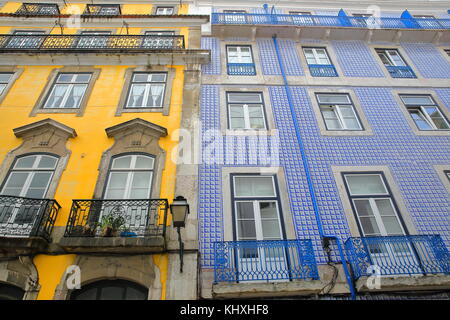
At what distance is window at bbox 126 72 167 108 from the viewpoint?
7898mm

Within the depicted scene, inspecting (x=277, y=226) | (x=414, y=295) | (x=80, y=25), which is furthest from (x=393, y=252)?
(x=80, y=25)

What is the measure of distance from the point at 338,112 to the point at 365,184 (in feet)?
7.54

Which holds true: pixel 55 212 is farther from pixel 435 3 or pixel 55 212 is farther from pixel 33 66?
pixel 435 3

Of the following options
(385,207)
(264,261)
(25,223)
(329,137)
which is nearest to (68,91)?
(25,223)

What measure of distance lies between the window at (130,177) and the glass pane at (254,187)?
1980 mm

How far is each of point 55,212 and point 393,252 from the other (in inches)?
257

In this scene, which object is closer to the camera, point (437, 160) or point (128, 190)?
point (128, 190)

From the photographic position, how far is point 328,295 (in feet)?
16.3

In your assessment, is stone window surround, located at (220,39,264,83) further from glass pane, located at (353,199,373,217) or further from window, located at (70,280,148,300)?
window, located at (70,280,148,300)

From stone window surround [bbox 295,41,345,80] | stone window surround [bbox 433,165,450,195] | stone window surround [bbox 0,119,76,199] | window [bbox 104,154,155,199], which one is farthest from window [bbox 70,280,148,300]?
stone window surround [bbox 295,41,345,80]

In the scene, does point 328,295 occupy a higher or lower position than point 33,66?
lower

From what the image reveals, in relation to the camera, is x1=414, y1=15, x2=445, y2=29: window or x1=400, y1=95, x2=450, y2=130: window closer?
x1=400, y1=95, x2=450, y2=130: window

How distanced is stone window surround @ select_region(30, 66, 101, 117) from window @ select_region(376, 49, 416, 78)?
9.12 meters

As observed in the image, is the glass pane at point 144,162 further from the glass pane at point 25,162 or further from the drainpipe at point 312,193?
the drainpipe at point 312,193
